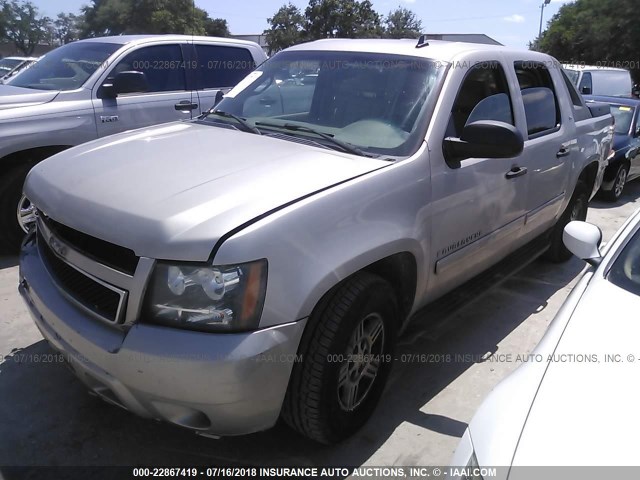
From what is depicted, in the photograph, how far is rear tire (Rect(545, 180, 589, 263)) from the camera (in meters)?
4.89

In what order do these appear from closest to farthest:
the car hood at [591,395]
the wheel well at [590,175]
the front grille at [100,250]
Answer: the car hood at [591,395], the front grille at [100,250], the wheel well at [590,175]

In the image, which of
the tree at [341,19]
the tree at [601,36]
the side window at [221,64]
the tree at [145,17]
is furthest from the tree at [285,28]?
the side window at [221,64]

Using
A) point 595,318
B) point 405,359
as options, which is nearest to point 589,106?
point 405,359

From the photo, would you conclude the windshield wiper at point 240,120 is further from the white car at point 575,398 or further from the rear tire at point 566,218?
the rear tire at point 566,218

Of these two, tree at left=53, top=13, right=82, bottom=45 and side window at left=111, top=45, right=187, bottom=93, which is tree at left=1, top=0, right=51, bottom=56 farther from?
side window at left=111, top=45, right=187, bottom=93

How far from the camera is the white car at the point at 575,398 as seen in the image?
150 cm

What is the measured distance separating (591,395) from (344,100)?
6.92 feet

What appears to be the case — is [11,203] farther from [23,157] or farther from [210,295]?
[210,295]

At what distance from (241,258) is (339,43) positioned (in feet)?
7.30

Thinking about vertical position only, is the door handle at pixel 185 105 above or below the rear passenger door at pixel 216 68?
below

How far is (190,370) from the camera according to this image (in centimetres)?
196

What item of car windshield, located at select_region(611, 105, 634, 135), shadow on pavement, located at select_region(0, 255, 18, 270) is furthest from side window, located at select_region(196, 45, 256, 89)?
car windshield, located at select_region(611, 105, 634, 135)

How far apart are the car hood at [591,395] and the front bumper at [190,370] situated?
92 cm

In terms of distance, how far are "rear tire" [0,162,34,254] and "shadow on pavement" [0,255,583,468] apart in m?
1.75
